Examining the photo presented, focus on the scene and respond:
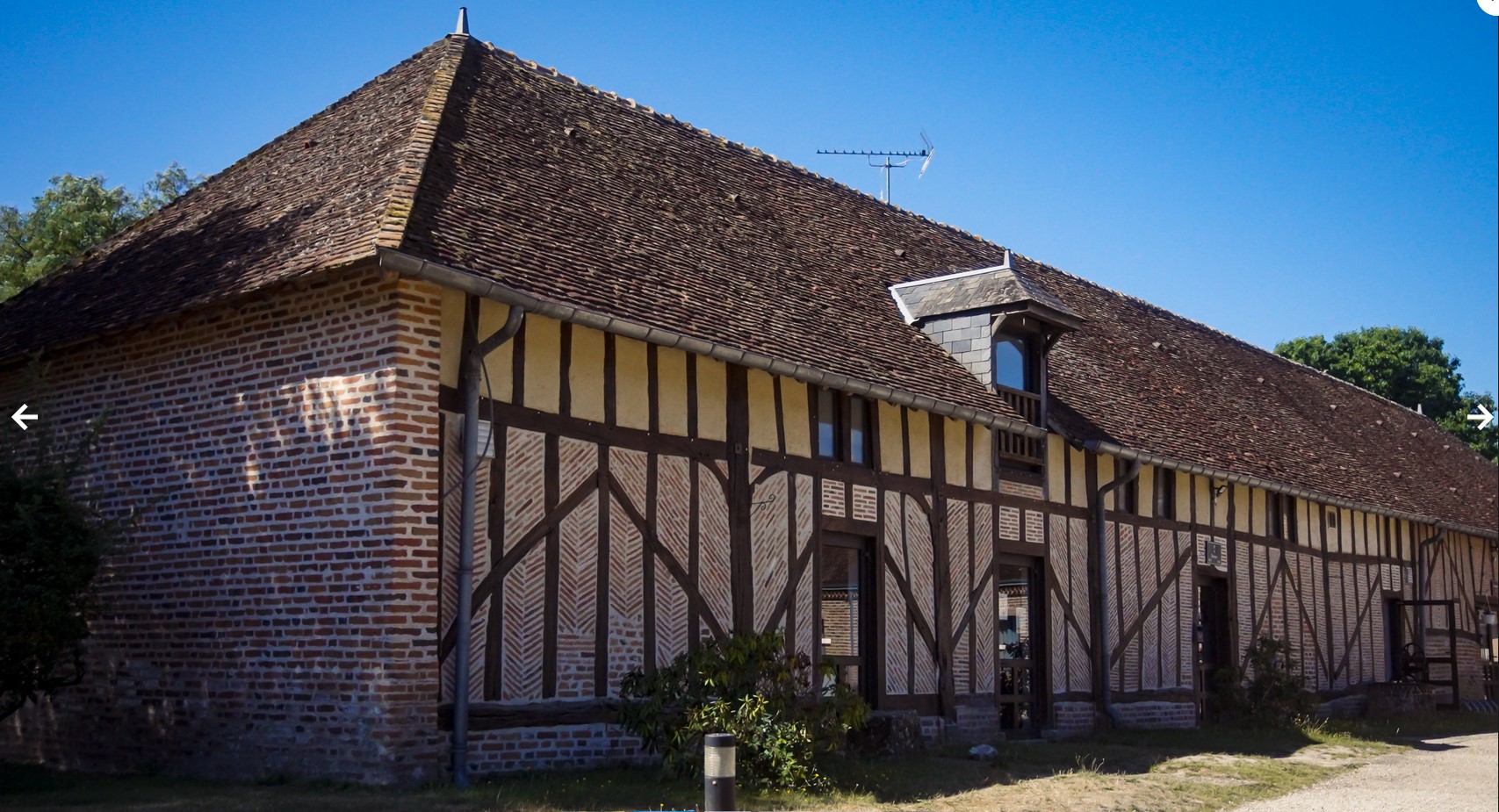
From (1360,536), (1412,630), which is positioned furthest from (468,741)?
(1412,630)

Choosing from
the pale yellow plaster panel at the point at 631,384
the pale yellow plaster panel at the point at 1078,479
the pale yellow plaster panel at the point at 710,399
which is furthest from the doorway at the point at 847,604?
the pale yellow plaster panel at the point at 1078,479

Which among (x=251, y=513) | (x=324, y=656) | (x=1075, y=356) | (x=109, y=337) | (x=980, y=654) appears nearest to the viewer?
(x=324, y=656)

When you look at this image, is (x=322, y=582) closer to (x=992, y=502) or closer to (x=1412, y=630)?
(x=992, y=502)

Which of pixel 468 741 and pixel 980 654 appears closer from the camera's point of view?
pixel 468 741

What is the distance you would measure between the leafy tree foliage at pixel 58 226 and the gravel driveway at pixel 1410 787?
16549mm

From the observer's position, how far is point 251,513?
1052 cm

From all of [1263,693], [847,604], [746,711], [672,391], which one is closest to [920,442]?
[847,604]

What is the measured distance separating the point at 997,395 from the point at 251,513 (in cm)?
773

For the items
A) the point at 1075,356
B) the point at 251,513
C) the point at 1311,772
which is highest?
the point at 1075,356

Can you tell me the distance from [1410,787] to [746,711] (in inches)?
224

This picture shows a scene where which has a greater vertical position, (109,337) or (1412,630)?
(109,337)

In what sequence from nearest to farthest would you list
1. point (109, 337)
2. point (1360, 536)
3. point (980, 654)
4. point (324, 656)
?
1. point (324, 656)
2. point (109, 337)
3. point (980, 654)
4. point (1360, 536)

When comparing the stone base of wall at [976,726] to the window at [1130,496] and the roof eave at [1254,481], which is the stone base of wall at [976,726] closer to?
the roof eave at [1254,481]

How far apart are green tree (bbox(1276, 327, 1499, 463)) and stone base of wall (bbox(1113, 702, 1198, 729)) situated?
29192 mm
